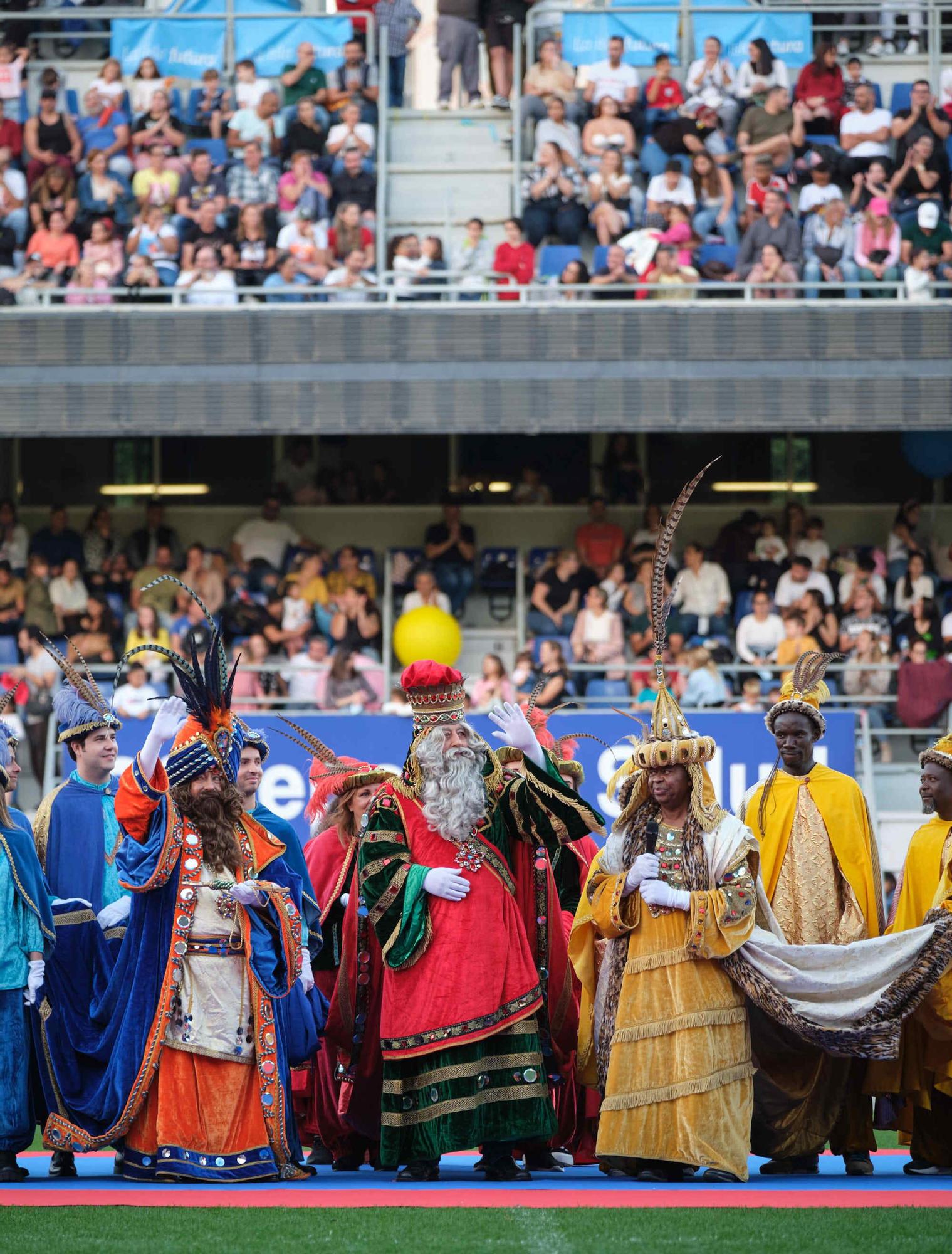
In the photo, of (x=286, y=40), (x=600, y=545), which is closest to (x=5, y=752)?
(x=600, y=545)

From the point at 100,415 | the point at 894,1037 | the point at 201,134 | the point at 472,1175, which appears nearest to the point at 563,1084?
the point at 472,1175

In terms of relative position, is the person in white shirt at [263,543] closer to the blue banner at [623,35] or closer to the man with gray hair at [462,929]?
the blue banner at [623,35]

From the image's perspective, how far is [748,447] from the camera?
64.3 ft

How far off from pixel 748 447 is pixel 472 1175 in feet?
39.3

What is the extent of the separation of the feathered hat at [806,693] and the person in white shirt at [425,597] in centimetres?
855

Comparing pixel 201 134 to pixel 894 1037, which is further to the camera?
pixel 201 134

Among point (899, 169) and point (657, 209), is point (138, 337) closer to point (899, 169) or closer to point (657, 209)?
point (657, 209)

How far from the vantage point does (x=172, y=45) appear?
65.3 ft

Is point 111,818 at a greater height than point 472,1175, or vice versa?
point 111,818

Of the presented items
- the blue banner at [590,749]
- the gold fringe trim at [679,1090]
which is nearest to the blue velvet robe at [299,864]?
the gold fringe trim at [679,1090]

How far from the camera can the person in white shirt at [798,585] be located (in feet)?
57.4

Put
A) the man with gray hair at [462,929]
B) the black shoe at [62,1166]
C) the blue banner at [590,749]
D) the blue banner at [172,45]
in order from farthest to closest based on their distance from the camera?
the blue banner at [172,45] < the blue banner at [590,749] < the black shoe at [62,1166] < the man with gray hair at [462,929]

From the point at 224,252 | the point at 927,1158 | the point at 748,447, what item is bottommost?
the point at 927,1158

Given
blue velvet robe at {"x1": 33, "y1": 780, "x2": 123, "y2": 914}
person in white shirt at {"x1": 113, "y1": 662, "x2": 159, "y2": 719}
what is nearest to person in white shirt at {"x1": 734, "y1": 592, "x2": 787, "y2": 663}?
person in white shirt at {"x1": 113, "y1": 662, "x2": 159, "y2": 719}
